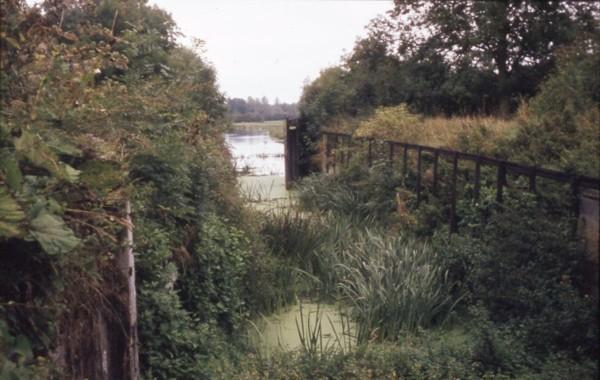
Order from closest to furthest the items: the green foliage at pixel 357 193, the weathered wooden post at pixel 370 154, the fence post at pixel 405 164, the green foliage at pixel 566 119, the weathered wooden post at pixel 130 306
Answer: the weathered wooden post at pixel 130 306 → the green foliage at pixel 566 119 → the fence post at pixel 405 164 → the green foliage at pixel 357 193 → the weathered wooden post at pixel 370 154

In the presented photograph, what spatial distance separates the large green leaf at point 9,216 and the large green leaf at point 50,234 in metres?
0.07

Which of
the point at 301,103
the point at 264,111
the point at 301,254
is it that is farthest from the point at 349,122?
the point at 301,254

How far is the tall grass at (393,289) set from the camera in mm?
6633

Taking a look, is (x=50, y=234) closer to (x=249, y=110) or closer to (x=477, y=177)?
(x=477, y=177)

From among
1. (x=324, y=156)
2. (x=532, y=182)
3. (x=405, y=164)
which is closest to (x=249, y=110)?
(x=324, y=156)

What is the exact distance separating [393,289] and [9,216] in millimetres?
4637

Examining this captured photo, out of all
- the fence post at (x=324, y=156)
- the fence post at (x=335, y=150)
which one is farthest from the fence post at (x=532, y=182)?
the fence post at (x=324, y=156)

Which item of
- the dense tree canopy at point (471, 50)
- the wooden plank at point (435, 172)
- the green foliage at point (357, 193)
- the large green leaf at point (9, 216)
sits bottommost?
the green foliage at point (357, 193)

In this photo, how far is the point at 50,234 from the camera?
2920 millimetres

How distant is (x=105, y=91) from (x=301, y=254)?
4.92 meters

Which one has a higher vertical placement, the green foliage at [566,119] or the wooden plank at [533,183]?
the green foliage at [566,119]

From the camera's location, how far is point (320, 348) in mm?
5758

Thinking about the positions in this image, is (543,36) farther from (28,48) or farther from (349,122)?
(349,122)

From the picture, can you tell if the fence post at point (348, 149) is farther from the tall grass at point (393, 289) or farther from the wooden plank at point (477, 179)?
the wooden plank at point (477, 179)
